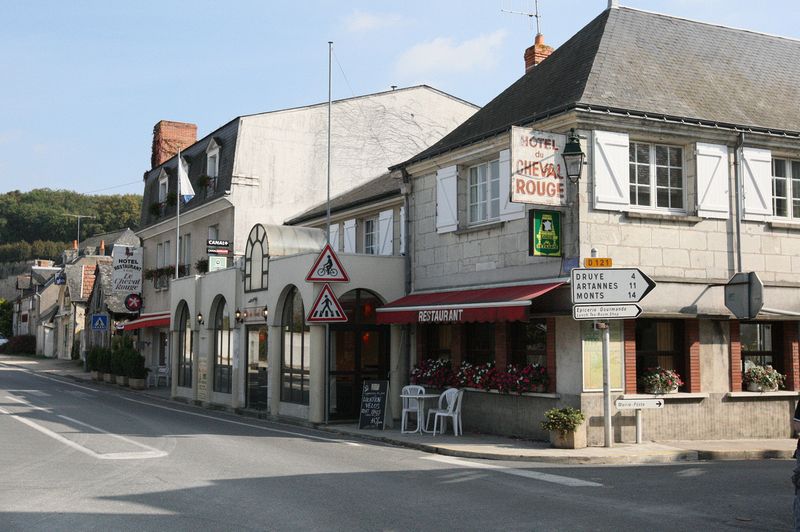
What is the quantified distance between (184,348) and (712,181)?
61.4 ft

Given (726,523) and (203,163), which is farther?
(203,163)

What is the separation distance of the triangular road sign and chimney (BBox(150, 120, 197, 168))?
941 inches

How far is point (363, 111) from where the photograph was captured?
3058 cm

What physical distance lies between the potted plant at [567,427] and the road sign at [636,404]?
67 cm

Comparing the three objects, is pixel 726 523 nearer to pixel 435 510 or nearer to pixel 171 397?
pixel 435 510

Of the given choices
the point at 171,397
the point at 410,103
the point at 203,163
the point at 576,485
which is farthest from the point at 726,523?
the point at 203,163

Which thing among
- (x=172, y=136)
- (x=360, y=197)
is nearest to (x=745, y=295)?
(x=360, y=197)

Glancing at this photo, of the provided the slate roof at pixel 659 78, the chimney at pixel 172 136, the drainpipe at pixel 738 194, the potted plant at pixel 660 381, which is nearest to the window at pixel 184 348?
the slate roof at pixel 659 78

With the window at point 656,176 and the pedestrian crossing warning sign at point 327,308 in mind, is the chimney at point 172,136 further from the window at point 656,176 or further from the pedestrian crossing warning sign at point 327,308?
the window at point 656,176

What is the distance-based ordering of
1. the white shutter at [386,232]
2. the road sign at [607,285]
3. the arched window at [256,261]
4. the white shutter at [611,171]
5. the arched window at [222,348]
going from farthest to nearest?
the arched window at [222,348] → the white shutter at [386,232] → the arched window at [256,261] → the white shutter at [611,171] → the road sign at [607,285]

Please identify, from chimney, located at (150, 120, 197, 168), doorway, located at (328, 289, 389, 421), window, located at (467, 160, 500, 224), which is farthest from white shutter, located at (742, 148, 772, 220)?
chimney, located at (150, 120, 197, 168)

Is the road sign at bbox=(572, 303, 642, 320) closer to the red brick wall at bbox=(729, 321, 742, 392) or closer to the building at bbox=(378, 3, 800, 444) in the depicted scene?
the building at bbox=(378, 3, 800, 444)

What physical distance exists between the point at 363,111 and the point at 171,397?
1196 cm

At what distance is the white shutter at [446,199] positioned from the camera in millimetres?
17828
